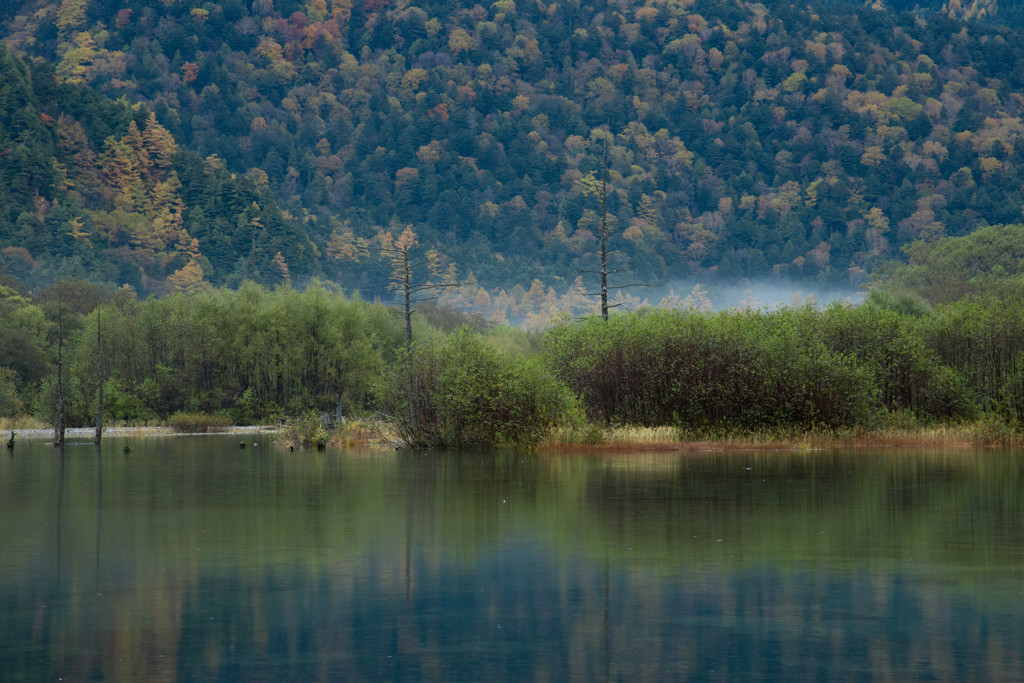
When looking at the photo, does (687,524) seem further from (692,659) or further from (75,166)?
(75,166)

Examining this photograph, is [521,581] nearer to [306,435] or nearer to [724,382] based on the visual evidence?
[724,382]

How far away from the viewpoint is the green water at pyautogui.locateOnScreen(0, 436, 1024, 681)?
11.7m

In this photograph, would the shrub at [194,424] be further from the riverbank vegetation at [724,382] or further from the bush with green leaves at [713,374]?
the bush with green leaves at [713,374]

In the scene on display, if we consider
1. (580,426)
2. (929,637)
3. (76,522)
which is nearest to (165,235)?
(580,426)

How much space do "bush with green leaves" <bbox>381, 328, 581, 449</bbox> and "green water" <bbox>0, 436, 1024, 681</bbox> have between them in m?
14.8

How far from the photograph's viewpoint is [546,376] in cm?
4484

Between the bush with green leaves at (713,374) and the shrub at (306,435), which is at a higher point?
the bush with green leaves at (713,374)

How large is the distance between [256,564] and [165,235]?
524ft

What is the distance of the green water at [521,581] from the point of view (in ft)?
38.4

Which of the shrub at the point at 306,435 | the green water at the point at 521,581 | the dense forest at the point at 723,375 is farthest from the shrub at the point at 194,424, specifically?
the green water at the point at 521,581

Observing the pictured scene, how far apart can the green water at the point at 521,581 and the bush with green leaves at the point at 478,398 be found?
48.6ft

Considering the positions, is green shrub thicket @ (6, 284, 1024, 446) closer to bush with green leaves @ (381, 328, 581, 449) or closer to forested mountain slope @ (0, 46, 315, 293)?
bush with green leaves @ (381, 328, 581, 449)

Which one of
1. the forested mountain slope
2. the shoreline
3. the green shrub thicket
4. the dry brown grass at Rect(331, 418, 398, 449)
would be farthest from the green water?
the forested mountain slope

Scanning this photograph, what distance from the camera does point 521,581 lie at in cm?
1574
